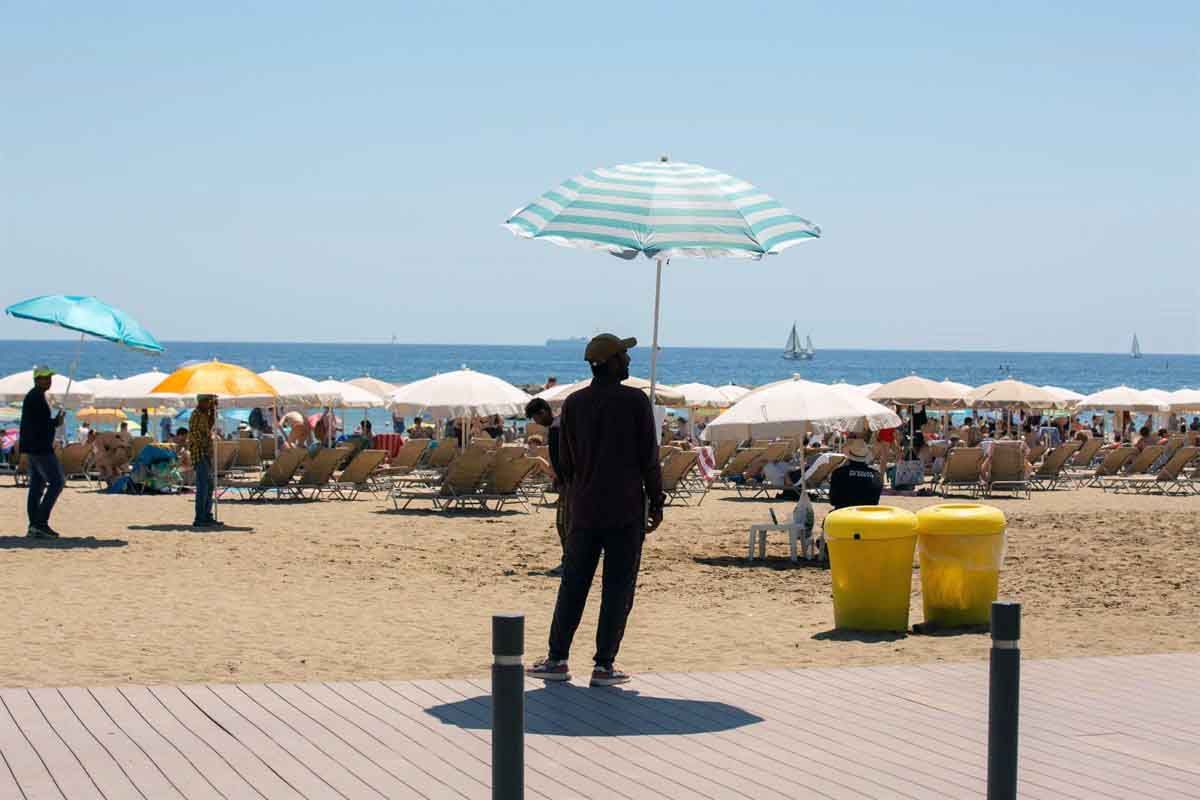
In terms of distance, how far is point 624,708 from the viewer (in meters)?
6.43

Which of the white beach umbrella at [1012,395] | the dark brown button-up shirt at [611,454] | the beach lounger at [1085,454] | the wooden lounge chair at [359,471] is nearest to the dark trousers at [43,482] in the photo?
the wooden lounge chair at [359,471]

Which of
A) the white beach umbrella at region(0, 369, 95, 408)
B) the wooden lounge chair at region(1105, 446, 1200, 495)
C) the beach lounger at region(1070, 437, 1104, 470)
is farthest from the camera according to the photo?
the beach lounger at region(1070, 437, 1104, 470)

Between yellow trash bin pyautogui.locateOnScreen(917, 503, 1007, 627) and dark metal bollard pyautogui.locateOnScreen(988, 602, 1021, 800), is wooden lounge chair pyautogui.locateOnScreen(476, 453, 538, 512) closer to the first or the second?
yellow trash bin pyautogui.locateOnScreen(917, 503, 1007, 627)

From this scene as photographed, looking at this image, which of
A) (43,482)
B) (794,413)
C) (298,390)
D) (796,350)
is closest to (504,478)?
(794,413)

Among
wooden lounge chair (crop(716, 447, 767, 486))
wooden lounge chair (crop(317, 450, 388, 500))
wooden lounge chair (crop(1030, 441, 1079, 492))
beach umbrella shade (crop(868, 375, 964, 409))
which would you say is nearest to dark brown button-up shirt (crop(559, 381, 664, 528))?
wooden lounge chair (crop(317, 450, 388, 500))

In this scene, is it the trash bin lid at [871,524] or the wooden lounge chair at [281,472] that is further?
the wooden lounge chair at [281,472]

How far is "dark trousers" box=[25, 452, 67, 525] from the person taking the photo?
13.6m

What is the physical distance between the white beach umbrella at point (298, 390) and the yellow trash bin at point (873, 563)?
15.6m

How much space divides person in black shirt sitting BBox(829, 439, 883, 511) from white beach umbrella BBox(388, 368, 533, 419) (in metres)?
8.88

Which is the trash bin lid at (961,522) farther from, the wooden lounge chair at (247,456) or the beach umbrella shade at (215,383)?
the wooden lounge chair at (247,456)

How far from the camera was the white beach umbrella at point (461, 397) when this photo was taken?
20.5 m

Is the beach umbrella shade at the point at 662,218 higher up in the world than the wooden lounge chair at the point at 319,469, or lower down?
higher up

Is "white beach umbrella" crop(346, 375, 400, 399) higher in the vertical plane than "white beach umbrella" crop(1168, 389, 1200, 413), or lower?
lower

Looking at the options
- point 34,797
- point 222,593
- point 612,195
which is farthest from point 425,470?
point 34,797
